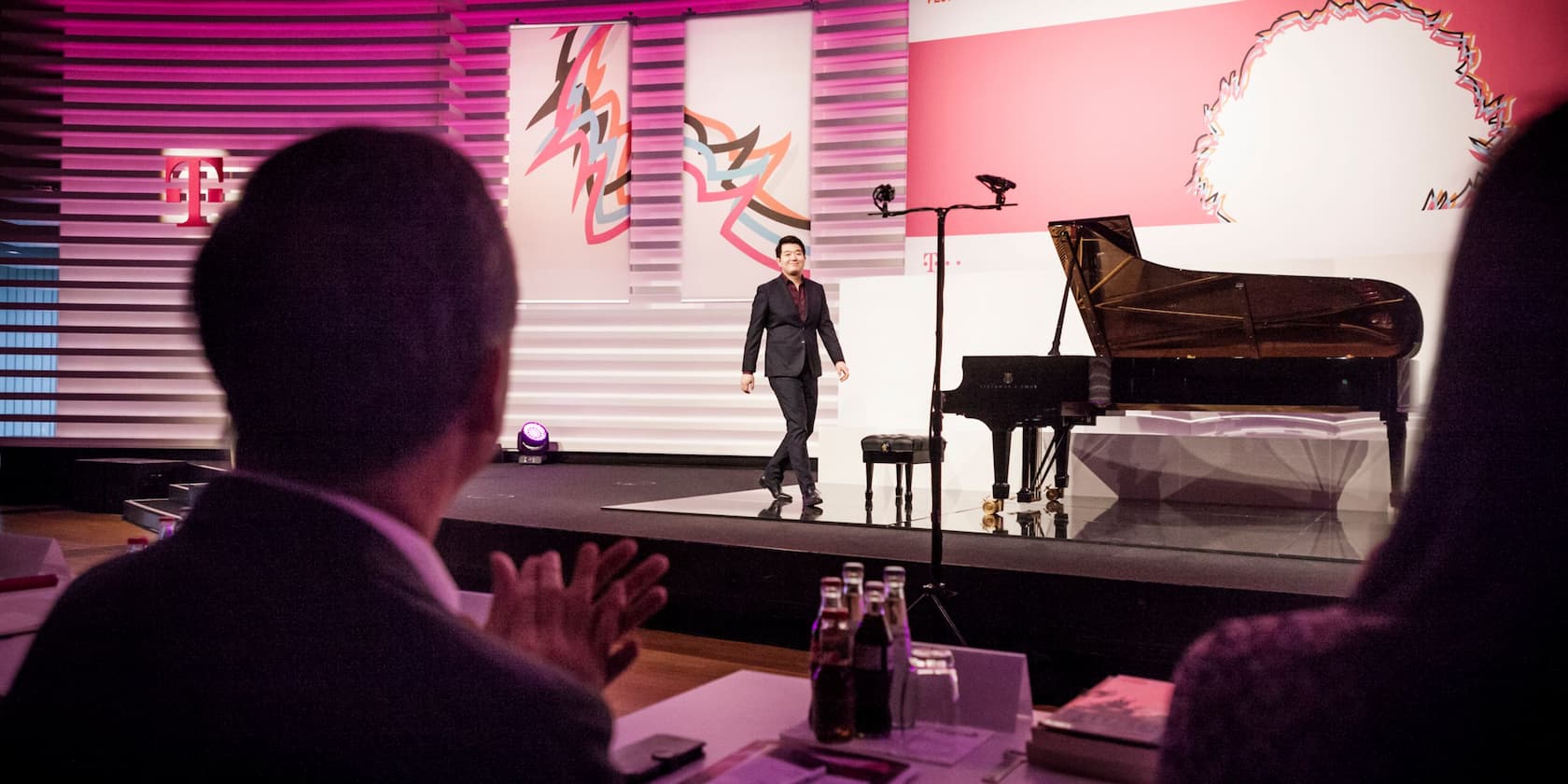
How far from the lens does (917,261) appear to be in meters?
8.06

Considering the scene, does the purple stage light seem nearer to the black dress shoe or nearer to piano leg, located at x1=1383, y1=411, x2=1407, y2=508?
the black dress shoe

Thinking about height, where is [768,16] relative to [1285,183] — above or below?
above

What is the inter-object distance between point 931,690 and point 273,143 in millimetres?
7793

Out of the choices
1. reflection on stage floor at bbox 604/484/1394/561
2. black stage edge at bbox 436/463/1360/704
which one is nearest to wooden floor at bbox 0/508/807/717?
black stage edge at bbox 436/463/1360/704

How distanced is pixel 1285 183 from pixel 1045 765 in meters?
6.55

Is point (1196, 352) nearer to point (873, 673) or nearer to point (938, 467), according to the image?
point (938, 467)

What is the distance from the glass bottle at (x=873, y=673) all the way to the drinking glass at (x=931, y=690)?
42mm

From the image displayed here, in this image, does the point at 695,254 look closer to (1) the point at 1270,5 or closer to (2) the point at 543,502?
(2) the point at 543,502

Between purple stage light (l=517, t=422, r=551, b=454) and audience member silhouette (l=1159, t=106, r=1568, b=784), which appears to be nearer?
audience member silhouette (l=1159, t=106, r=1568, b=784)

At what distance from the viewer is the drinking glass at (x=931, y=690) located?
1.54 m

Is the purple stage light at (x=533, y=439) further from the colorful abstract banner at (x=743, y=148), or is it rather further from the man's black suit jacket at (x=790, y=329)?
the man's black suit jacket at (x=790, y=329)

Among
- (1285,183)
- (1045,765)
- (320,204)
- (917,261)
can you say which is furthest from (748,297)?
(320,204)

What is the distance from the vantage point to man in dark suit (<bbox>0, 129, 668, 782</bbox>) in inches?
24.3

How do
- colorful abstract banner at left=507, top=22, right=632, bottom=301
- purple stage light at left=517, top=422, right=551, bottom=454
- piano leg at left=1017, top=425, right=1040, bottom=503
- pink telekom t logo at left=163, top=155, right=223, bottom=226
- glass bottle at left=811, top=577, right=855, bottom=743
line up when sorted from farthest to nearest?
purple stage light at left=517, top=422, right=551, bottom=454
colorful abstract banner at left=507, top=22, right=632, bottom=301
pink telekom t logo at left=163, top=155, right=223, bottom=226
piano leg at left=1017, top=425, right=1040, bottom=503
glass bottle at left=811, top=577, right=855, bottom=743
